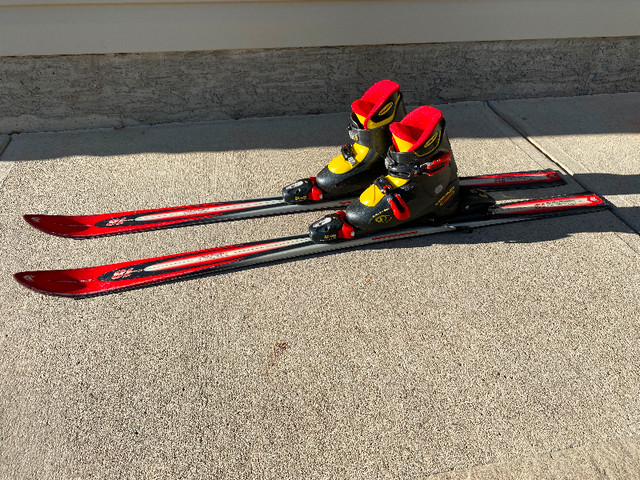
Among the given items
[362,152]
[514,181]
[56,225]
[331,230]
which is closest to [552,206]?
[514,181]

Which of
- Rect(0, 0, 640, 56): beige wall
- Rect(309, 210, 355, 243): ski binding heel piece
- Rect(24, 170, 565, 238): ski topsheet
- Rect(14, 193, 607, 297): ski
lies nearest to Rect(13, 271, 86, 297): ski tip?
Rect(14, 193, 607, 297): ski

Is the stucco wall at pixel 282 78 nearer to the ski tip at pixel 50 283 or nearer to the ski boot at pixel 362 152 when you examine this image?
the ski boot at pixel 362 152

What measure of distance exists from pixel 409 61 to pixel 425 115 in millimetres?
2125

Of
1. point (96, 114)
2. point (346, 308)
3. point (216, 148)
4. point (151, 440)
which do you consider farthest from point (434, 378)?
point (96, 114)

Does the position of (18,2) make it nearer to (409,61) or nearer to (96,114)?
(96,114)

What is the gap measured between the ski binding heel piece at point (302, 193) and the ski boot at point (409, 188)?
14.4 inches

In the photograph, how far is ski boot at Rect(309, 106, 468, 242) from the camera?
2660mm

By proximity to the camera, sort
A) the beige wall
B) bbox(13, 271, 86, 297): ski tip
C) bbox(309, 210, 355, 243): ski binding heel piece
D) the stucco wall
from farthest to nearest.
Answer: the stucco wall, the beige wall, bbox(309, 210, 355, 243): ski binding heel piece, bbox(13, 271, 86, 297): ski tip

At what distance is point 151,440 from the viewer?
1.91 meters

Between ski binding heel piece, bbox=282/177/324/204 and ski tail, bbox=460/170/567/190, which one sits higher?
ski binding heel piece, bbox=282/177/324/204

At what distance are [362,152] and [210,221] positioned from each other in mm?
1207

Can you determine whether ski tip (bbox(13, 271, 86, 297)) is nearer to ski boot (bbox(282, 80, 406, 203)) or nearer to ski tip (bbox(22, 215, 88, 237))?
ski tip (bbox(22, 215, 88, 237))

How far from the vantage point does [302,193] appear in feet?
10.5

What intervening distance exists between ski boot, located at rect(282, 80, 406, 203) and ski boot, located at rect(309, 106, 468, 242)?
0.25 m
